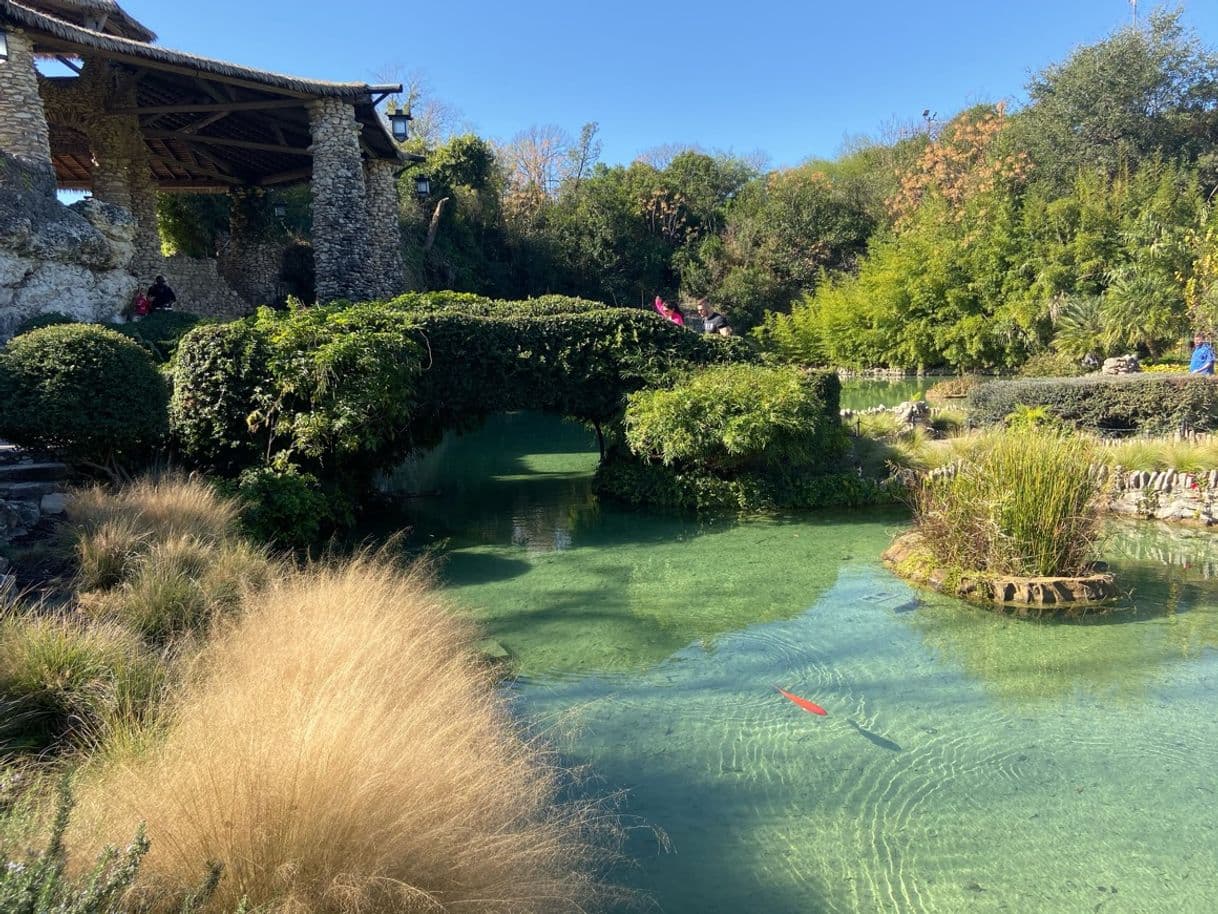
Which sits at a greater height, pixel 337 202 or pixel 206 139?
pixel 206 139

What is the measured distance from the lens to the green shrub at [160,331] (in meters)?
10.9

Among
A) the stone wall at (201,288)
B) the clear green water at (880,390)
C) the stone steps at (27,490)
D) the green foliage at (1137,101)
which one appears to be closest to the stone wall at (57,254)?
the stone steps at (27,490)

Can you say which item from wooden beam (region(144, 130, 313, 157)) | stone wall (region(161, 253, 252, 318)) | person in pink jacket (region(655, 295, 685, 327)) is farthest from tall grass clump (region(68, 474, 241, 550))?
stone wall (region(161, 253, 252, 318))

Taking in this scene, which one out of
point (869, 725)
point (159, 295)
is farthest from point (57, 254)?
point (869, 725)

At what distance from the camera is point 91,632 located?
421cm

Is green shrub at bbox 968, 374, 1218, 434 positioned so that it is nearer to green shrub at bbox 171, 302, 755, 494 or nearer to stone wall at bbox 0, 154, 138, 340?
green shrub at bbox 171, 302, 755, 494

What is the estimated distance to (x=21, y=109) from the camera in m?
11.5

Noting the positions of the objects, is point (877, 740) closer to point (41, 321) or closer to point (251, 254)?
point (41, 321)

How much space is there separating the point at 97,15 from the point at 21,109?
741 centimetres

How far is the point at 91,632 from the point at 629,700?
3.17 meters

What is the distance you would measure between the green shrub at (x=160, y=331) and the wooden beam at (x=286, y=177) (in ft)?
28.7

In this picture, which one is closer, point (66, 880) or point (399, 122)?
point (66, 880)

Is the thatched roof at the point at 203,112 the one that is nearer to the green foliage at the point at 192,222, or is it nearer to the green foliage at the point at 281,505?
the green foliage at the point at 192,222

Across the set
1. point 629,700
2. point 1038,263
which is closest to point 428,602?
point 629,700
